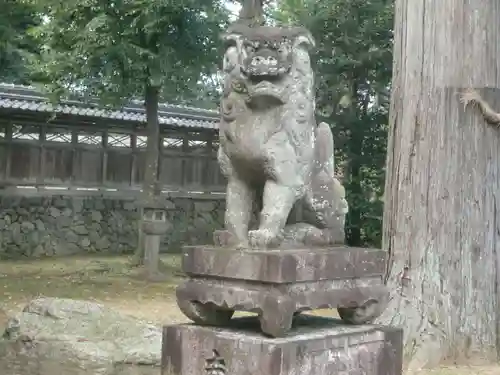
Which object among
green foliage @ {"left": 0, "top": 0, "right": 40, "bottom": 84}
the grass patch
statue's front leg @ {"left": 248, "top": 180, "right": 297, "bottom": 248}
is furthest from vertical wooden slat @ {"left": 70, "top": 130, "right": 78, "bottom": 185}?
statue's front leg @ {"left": 248, "top": 180, "right": 297, "bottom": 248}

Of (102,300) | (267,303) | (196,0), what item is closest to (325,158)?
(267,303)

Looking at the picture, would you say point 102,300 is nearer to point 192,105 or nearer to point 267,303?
point 267,303

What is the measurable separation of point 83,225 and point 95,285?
5094 millimetres

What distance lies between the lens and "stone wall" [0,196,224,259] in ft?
54.4

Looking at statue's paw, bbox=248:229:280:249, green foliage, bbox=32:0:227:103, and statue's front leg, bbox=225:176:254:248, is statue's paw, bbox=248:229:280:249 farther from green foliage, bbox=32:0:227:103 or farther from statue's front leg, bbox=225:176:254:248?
green foliage, bbox=32:0:227:103

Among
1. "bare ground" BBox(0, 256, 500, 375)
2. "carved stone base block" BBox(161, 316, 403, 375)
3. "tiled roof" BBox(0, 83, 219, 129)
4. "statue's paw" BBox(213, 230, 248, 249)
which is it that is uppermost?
"tiled roof" BBox(0, 83, 219, 129)

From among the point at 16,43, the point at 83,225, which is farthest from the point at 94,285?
the point at 16,43

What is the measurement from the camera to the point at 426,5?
749 centimetres

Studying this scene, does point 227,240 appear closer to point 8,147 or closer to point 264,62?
point 264,62

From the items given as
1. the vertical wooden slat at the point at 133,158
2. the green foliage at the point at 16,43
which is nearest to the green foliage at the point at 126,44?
the green foliage at the point at 16,43

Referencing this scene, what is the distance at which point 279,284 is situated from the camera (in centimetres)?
388

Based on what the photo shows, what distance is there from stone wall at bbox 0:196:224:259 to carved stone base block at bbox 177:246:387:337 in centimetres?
1283

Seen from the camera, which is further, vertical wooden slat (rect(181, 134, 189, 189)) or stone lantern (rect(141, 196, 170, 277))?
vertical wooden slat (rect(181, 134, 189, 189))

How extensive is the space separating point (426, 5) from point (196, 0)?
6.36m
